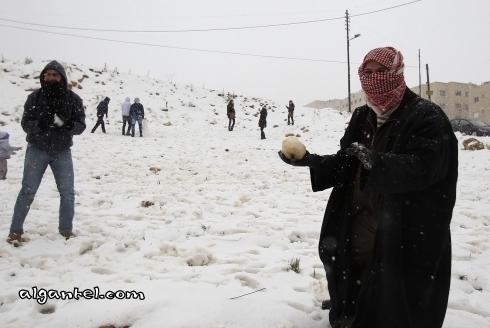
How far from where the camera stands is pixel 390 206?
1.76 meters

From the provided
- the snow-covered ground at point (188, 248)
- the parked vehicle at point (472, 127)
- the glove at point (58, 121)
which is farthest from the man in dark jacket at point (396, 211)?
the parked vehicle at point (472, 127)

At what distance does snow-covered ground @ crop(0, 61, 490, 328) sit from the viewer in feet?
8.12

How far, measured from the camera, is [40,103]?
386 centimetres

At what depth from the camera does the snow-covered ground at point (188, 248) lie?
97.4 inches

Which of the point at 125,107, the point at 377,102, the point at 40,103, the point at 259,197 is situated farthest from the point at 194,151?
the point at 377,102

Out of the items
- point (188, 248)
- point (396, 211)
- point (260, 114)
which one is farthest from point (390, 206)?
point (260, 114)

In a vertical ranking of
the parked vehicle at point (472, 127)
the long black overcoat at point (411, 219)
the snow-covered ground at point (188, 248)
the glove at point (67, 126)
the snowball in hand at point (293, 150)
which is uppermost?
the parked vehicle at point (472, 127)

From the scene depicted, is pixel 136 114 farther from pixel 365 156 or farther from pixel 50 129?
pixel 365 156

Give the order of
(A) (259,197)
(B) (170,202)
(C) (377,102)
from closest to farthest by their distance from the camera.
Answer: (C) (377,102) → (B) (170,202) → (A) (259,197)

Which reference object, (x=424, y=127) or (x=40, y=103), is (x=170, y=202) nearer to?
(x=40, y=103)

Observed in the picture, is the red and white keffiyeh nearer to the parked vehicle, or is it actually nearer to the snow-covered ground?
the snow-covered ground

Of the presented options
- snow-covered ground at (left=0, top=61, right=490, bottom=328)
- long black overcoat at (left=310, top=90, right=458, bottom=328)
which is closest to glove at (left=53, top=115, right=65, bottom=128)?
snow-covered ground at (left=0, top=61, right=490, bottom=328)

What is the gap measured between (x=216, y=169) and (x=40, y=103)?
584cm

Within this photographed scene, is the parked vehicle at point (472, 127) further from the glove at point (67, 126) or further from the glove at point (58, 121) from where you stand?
the glove at point (58, 121)
